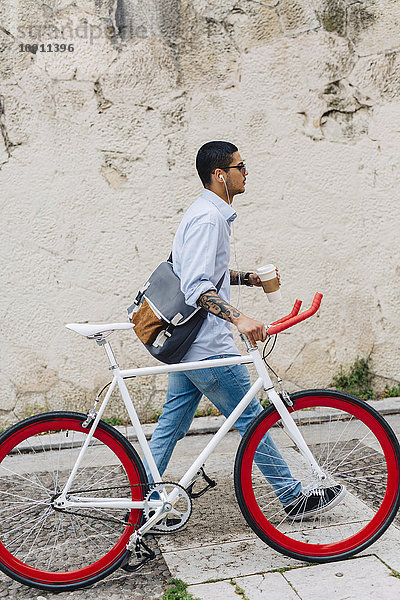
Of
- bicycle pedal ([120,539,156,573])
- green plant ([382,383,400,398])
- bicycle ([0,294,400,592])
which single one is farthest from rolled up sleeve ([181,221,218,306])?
green plant ([382,383,400,398])

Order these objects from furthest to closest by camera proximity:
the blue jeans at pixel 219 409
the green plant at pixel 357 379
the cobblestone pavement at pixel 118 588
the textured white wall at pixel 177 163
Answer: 1. the green plant at pixel 357 379
2. the textured white wall at pixel 177 163
3. the blue jeans at pixel 219 409
4. the cobblestone pavement at pixel 118 588

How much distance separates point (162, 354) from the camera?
306 cm

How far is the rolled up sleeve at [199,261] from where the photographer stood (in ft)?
9.57

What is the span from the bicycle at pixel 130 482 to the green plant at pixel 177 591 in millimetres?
160

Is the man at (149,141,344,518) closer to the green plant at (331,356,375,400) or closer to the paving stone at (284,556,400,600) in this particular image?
the paving stone at (284,556,400,600)

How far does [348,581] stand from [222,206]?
1613 mm

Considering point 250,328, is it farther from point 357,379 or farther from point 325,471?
point 357,379


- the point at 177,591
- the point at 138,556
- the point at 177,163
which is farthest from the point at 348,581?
the point at 177,163

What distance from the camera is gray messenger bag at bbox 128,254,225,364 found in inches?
119

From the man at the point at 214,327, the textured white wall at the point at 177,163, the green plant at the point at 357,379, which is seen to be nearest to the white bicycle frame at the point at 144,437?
the man at the point at 214,327

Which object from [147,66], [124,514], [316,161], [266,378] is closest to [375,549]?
[266,378]

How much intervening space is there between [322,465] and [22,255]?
2.70 metres

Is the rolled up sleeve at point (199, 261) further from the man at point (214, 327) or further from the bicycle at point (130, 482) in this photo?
the bicycle at point (130, 482)

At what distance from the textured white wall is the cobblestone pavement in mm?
2074
